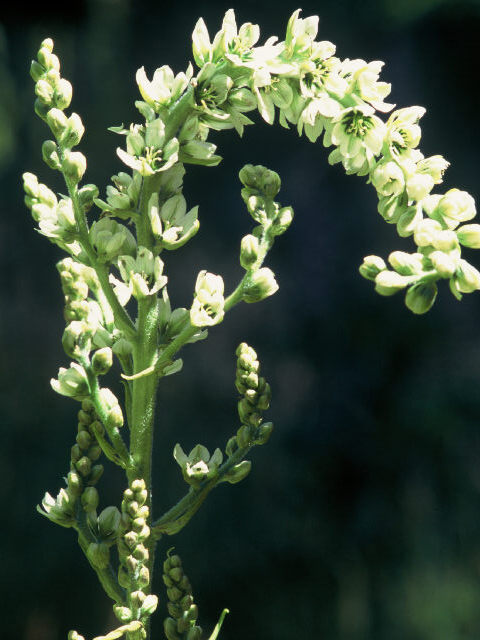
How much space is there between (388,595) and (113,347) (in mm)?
1142

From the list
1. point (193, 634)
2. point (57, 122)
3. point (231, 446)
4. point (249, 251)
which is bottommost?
point (193, 634)

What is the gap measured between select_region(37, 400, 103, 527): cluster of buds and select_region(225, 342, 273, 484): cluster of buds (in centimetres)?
8

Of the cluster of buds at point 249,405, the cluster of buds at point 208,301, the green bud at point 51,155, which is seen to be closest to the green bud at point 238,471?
the cluster of buds at point 249,405

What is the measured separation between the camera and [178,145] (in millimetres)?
469

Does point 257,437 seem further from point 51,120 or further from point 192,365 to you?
point 192,365

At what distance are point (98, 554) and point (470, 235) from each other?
11.1 inches

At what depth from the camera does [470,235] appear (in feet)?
1.53

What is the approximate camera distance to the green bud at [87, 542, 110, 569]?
49 centimetres

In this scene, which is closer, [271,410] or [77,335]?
[77,335]

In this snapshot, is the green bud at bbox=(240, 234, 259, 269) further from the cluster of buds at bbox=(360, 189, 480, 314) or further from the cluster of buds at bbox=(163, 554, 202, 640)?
the cluster of buds at bbox=(163, 554, 202, 640)

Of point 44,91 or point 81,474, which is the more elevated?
point 44,91

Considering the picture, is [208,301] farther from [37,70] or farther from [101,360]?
[37,70]

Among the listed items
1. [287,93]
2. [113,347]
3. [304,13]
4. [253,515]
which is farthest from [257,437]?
[304,13]

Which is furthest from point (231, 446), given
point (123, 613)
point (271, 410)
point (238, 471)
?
point (271, 410)
